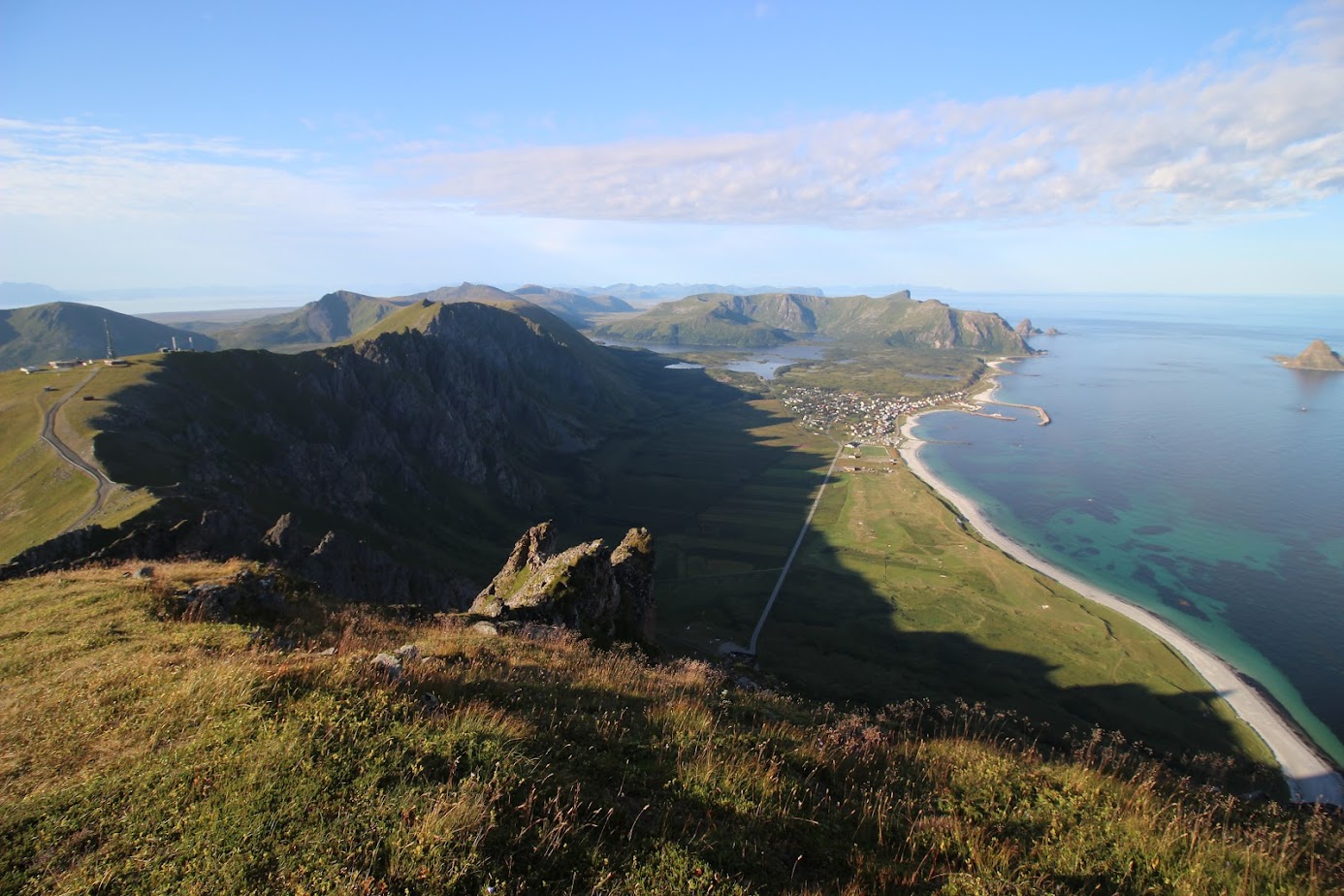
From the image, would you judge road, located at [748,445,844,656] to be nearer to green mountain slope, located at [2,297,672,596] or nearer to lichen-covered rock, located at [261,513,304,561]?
green mountain slope, located at [2,297,672,596]

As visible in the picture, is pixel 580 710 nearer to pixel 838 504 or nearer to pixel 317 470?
pixel 317 470

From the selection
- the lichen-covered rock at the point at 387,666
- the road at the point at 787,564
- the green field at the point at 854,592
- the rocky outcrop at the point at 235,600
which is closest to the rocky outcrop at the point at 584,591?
the rocky outcrop at the point at 235,600

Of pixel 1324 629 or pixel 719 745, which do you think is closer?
pixel 719 745

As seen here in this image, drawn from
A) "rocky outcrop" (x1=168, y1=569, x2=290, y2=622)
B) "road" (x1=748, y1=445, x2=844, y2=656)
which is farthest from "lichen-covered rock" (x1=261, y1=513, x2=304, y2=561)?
"road" (x1=748, y1=445, x2=844, y2=656)

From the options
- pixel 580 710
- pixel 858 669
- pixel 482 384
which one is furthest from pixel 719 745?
pixel 482 384

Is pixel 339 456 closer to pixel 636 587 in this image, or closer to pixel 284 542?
pixel 284 542

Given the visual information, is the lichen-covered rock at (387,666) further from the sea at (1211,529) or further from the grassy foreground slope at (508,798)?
the sea at (1211,529)

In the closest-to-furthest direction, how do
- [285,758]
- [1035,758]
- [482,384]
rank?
[285,758]
[1035,758]
[482,384]
